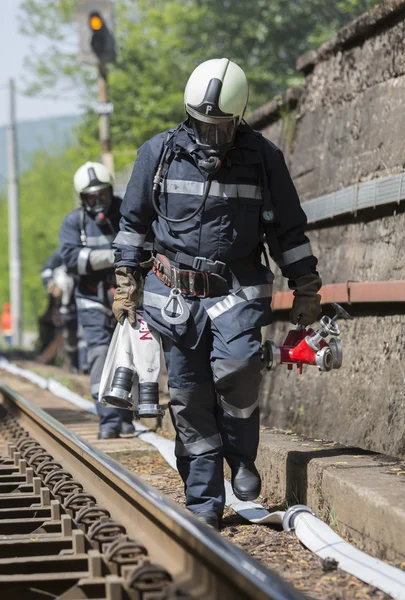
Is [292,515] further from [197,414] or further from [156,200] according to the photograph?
[156,200]

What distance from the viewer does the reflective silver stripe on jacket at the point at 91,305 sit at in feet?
29.8

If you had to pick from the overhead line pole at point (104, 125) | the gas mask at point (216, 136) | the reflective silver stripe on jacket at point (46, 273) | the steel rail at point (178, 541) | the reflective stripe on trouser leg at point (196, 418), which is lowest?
the steel rail at point (178, 541)

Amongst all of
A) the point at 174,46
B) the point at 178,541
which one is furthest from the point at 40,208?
the point at 178,541

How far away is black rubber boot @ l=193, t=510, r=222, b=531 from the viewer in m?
5.26

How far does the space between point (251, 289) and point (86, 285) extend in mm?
3900

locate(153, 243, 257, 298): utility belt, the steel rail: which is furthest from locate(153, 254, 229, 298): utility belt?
the steel rail

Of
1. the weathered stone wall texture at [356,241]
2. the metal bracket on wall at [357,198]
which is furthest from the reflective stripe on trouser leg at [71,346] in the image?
the metal bracket on wall at [357,198]

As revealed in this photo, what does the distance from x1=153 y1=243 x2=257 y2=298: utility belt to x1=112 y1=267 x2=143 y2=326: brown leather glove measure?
262mm

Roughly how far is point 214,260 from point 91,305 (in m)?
3.85

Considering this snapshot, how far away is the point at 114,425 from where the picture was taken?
8.76m

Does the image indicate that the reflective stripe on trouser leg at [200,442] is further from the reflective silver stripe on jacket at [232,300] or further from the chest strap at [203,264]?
the chest strap at [203,264]

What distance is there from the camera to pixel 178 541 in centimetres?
385

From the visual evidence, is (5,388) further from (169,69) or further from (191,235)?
(169,69)

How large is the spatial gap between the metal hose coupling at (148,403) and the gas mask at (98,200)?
3.18m
